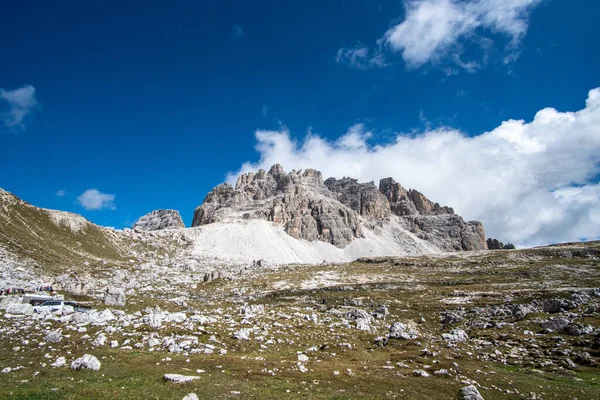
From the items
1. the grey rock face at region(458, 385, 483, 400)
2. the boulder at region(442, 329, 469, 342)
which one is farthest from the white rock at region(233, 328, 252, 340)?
the boulder at region(442, 329, 469, 342)

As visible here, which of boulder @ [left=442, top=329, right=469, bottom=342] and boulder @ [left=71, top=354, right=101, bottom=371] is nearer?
boulder @ [left=71, top=354, right=101, bottom=371]

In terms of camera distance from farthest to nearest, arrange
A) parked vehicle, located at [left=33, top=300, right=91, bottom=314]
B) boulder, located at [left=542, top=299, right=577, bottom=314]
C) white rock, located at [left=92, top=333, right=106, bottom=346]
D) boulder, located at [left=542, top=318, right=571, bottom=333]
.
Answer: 1. boulder, located at [left=542, top=299, right=577, bottom=314]
2. boulder, located at [left=542, top=318, right=571, bottom=333]
3. parked vehicle, located at [left=33, top=300, right=91, bottom=314]
4. white rock, located at [left=92, top=333, right=106, bottom=346]

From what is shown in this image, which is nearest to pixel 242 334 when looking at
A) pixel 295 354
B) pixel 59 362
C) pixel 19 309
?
pixel 295 354

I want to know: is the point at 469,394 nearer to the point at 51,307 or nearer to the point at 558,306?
the point at 51,307

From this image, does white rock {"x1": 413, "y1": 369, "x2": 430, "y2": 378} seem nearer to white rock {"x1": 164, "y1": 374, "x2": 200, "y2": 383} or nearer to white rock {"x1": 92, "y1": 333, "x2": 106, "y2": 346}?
white rock {"x1": 164, "y1": 374, "x2": 200, "y2": 383}

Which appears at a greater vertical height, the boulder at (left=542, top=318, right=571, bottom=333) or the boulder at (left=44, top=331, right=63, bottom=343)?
the boulder at (left=44, top=331, right=63, bottom=343)

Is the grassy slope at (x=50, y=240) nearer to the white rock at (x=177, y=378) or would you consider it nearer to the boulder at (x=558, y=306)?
the white rock at (x=177, y=378)

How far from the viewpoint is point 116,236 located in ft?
542

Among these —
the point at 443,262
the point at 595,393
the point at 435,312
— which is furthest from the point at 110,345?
the point at 443,262

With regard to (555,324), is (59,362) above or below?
above

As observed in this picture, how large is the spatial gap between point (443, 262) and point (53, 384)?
6503 inches

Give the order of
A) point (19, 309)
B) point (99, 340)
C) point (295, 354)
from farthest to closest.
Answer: point (19, 309) < point (295, 354) < point (99, 340)

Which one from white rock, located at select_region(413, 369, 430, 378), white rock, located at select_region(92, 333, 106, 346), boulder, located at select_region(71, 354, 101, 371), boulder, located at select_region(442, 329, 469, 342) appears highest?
white rock, located at select_region(92, 333, 106, 346)

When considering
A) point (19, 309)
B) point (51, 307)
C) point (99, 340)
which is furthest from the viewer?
point (51, 307)
